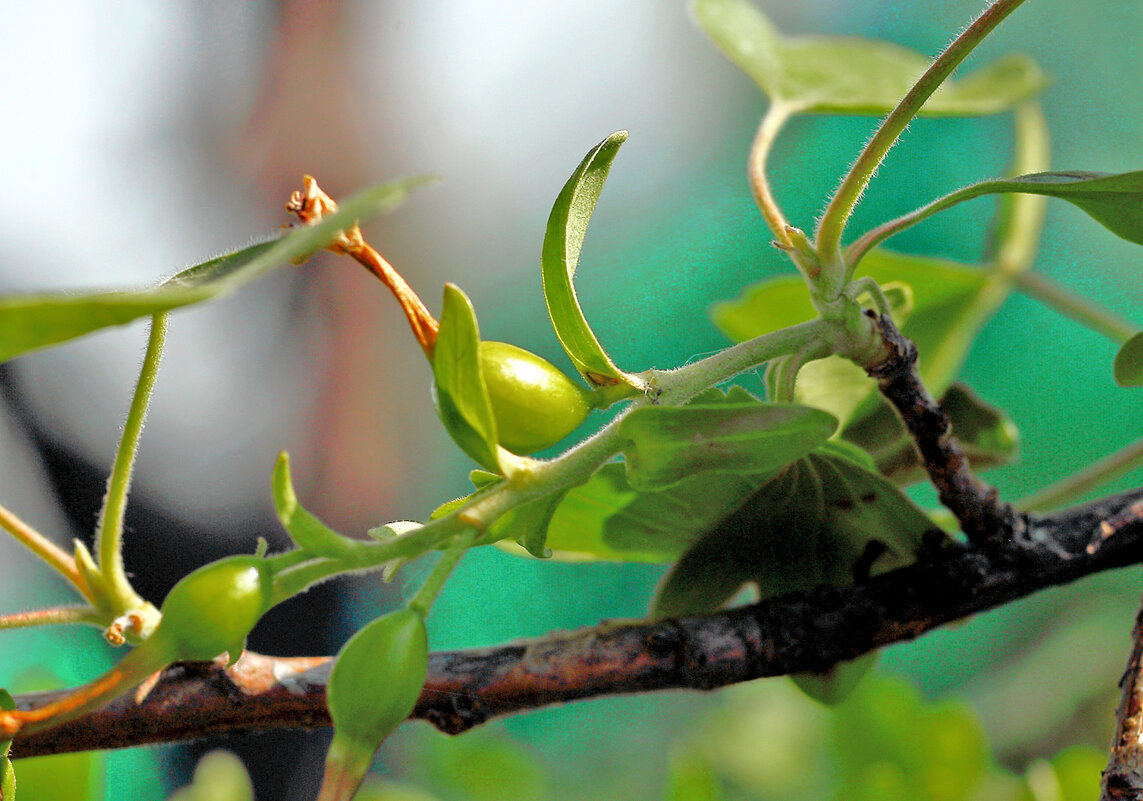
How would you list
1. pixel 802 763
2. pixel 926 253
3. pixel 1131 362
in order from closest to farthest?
1. pixel 1131 362
2. pixel 802 763
3. pixel 926 253

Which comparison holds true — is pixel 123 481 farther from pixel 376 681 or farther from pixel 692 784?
pixel 692 784

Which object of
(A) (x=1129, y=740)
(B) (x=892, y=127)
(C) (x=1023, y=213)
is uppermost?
(C) (x=1023, y=213)

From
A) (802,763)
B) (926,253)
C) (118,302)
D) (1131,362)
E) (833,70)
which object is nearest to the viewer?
(118,302)

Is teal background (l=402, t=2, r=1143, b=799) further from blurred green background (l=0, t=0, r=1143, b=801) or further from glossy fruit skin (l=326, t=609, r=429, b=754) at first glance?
glossy fruit skin (l=326, t=609, r=429, b=754)

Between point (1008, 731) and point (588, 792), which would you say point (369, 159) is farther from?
point (1008, 731)

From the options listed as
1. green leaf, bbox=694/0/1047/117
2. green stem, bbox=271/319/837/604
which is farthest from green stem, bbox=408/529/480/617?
green leaf, bbox=694/0/1047/117

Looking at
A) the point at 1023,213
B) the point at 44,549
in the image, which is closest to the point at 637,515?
the point at 44,549

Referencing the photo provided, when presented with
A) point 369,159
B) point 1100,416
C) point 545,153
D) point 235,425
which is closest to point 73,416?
point 235,425
